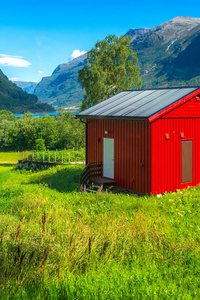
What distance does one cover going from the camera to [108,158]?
18.2 m

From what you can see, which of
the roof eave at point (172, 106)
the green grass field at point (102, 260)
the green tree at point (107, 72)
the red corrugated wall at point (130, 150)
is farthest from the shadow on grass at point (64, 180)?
the green tree at point (107, 72)

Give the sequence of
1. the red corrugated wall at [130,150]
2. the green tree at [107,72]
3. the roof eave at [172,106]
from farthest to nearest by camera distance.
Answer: the green tree at [107,72] < the red corrugated wall at [130,150] < the roof eave at [172,106]

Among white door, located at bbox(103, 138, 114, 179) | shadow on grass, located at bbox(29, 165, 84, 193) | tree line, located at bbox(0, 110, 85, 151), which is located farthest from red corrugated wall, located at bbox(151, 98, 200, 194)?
tree line, located at bbox(0, 110, 85, 151)

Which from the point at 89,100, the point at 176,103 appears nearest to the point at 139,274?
the point at 176,103

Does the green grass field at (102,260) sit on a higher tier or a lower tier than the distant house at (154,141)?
lower

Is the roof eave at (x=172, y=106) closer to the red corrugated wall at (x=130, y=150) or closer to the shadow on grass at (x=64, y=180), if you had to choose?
the red corrugated wall at (x=130, y=150)

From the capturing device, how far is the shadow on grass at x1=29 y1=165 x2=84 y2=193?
1852 cm

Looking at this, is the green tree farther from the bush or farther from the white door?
the white door

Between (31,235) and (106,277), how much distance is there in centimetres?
191

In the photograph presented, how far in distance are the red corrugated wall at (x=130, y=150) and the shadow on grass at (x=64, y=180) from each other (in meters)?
2.23

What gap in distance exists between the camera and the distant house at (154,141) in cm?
1545

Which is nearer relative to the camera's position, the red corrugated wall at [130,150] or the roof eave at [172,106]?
the roof eave at [172,106]

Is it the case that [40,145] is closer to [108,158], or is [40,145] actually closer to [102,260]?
[108,158]

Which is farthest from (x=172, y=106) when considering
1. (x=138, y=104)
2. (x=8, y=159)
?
(x=8, y=159)
